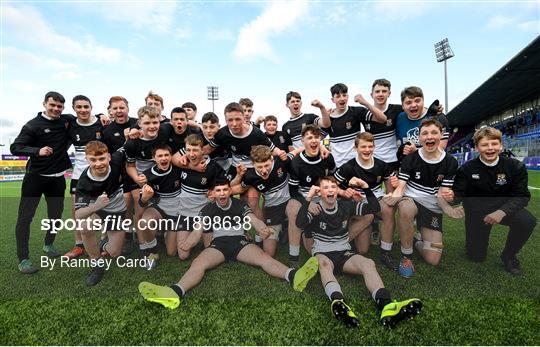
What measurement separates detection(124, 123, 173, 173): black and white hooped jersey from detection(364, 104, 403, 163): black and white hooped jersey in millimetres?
2710

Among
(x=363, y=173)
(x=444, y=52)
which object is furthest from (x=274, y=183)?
(x=444, y=52)

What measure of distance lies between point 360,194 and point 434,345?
1.59 metres

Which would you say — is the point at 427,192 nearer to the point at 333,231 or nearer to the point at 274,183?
the point at 333,231

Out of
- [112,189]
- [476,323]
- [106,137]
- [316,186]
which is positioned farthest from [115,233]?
[476,323]

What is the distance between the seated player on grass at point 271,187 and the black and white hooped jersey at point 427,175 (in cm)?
136

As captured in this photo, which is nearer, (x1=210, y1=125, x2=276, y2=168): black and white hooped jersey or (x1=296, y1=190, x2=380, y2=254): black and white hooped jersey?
(x1=296, y1=190, x2=380, y2=254): black and white hooped jersey

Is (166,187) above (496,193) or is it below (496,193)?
above

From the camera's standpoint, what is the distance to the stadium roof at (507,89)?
1469cm

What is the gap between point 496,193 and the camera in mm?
3439

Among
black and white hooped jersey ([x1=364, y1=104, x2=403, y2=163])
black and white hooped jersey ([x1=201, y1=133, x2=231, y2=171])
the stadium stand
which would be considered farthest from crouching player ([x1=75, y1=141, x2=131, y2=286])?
the stadium stand

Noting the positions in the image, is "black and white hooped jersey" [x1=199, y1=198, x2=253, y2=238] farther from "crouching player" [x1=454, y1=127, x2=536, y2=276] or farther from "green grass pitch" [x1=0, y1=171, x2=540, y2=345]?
"crouching player" [x1=454, y1=127, x2=536, y2=276]

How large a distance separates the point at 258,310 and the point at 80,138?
330 cm

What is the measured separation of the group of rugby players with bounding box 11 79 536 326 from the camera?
335 centimetres

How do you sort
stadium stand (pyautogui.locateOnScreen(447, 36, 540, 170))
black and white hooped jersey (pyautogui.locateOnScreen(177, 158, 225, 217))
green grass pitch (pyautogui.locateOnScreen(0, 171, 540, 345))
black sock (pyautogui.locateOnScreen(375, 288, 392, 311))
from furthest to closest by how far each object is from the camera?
stadium stand (pyautogui.locateOnScreen(447, 36, 540, 170))
black and white hooped jersey (pyautogui.locateOnScreen(177, 158, 225, 217))
black sock (pyautogui.locateOnScreen(375, 288, 392, 311))
green grass pitch (pyautogui.locateOnScreen(0, 171, 540, 345))
